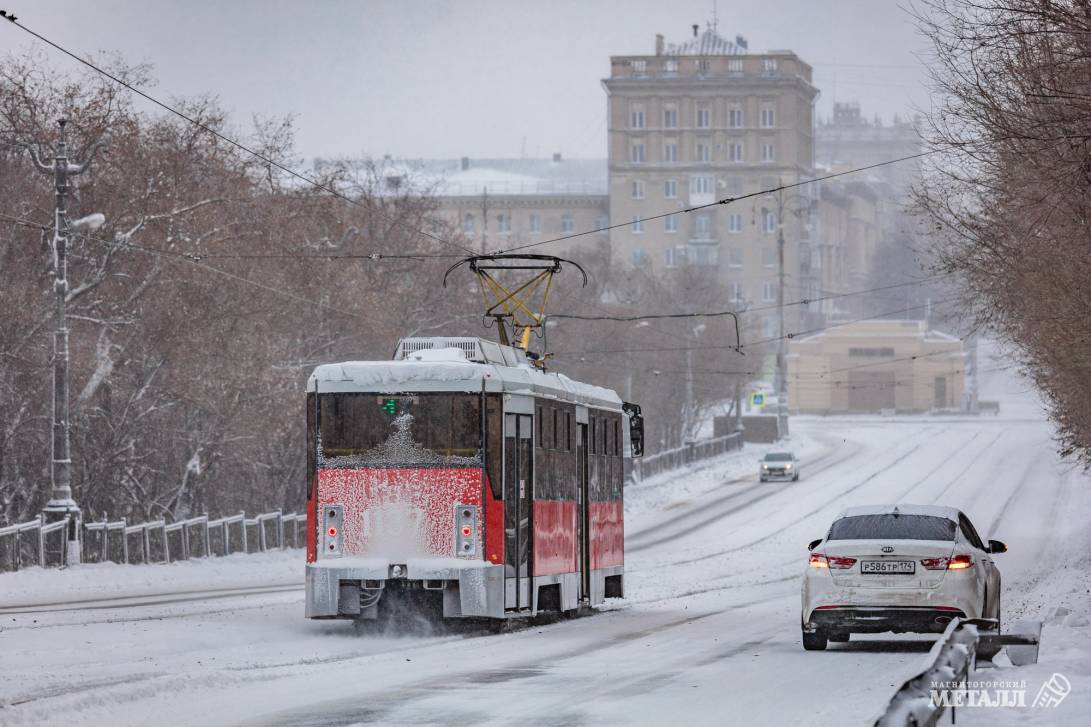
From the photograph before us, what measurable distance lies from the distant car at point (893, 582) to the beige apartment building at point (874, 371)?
403 ft

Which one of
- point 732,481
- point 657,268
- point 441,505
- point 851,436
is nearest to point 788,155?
point 657,268

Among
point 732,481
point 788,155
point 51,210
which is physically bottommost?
point 732,481

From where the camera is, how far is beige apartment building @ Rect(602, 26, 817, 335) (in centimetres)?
17312

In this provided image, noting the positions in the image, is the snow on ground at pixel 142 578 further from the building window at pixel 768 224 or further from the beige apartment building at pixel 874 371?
the building window at pixel 768 224

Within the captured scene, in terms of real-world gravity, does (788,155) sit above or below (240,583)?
above

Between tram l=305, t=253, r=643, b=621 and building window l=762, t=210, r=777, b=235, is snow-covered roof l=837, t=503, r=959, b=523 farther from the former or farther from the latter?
building window l=762, t=210, r=777, b=235

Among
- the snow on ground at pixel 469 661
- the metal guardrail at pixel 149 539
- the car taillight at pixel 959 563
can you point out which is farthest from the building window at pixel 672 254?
the car taillight at pixel 959 563

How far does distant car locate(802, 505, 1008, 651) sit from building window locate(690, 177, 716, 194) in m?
157

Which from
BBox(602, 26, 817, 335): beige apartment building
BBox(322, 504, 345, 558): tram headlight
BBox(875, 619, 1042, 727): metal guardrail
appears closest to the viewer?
BBox(875, 619, 1042, 727): metal guardrail

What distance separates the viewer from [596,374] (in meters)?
85.1

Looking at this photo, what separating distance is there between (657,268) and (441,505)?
502 feet

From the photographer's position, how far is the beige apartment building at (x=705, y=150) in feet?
568

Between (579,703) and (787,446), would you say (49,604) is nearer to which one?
(579,703)

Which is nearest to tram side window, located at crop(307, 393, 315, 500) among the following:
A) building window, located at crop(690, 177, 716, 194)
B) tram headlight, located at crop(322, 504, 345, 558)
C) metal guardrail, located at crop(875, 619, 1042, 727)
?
tram headlight, located at crop(322, 504, 345, 558)
